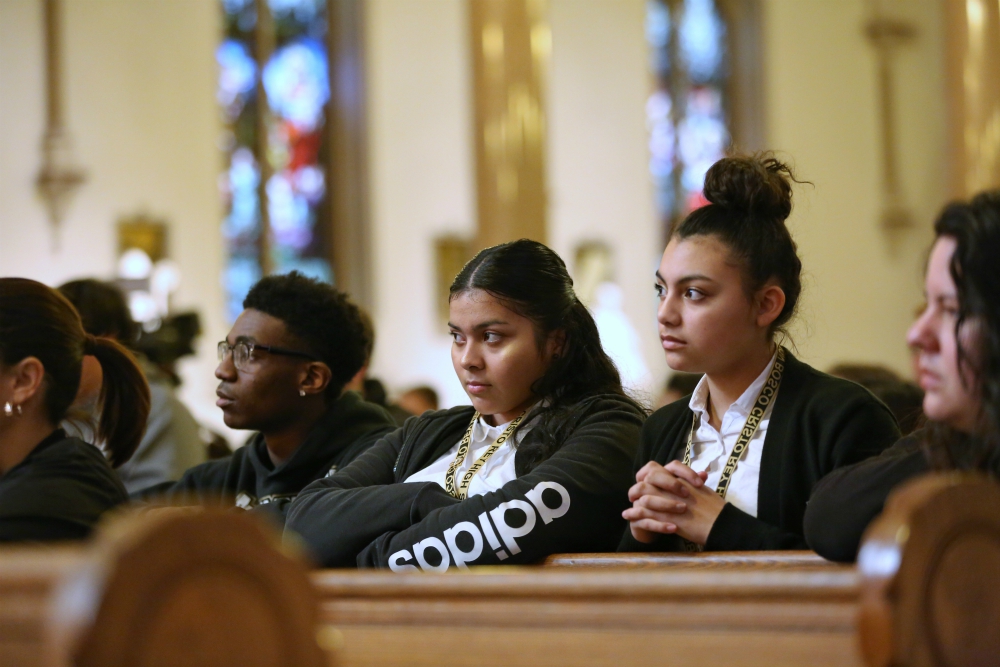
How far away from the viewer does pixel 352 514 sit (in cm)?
247

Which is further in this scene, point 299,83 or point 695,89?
point 695,89

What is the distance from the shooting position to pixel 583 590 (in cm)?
→ 125

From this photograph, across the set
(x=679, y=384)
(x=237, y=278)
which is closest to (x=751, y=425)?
(x=679, y=384)

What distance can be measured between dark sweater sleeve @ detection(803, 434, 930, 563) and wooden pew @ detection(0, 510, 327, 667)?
3.09 ft

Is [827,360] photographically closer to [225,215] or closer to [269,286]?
[225,215]

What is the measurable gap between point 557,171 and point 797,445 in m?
10.9

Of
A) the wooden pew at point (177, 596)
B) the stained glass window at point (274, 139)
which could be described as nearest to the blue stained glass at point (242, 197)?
the stained glass window at point (274, 139)

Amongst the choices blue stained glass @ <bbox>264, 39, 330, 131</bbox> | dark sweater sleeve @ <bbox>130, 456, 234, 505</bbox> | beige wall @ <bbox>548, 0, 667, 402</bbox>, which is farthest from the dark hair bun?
beige wall @ <bbox>548, 0, 667, 402</bbox>

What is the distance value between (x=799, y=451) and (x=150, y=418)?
2465 mm

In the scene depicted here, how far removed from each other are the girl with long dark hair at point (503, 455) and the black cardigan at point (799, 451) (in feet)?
0.66

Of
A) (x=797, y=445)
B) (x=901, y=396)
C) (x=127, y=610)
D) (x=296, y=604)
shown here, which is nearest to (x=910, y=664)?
(x=296, y=604)

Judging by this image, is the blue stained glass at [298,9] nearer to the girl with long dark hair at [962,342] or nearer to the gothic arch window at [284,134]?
the gothic arch window at [284,134]

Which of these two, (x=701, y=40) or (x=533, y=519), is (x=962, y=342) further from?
(x=701, y=40)

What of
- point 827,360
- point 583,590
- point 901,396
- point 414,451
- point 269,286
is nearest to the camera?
point 583,590
